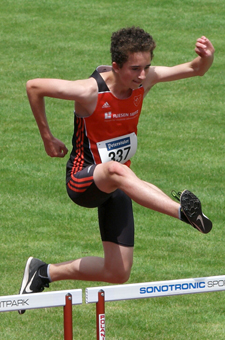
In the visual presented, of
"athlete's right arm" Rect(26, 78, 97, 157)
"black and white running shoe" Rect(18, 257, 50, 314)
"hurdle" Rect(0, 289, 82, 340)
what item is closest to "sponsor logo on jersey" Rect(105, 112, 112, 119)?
"athlete's right arm" Rect(26, 78, 97, 157)

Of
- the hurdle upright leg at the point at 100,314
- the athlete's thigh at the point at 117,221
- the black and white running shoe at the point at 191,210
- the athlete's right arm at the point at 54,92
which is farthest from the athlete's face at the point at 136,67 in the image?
the hurdle upright leg at the point at 100,314

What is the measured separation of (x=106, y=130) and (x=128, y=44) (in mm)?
713

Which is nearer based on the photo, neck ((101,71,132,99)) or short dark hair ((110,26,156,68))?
short dark hair ((110,26,156,68))

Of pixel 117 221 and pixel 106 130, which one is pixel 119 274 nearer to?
pixel 117 221

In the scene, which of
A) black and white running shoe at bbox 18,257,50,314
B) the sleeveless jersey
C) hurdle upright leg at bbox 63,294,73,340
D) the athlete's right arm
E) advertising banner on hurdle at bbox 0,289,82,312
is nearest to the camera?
advertising banner on hurdle at bbox 0,289,82,312

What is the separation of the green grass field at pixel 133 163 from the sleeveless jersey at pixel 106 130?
1.46 m

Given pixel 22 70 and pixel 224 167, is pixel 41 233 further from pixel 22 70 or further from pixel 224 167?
pixel 22 70

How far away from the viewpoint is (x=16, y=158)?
10.8 metres

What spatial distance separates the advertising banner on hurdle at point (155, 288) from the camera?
14.7 ft

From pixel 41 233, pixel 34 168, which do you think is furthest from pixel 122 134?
pixel 34 168

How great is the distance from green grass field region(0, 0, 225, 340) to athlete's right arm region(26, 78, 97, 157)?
1749mm

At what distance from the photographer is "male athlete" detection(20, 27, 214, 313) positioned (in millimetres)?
5562

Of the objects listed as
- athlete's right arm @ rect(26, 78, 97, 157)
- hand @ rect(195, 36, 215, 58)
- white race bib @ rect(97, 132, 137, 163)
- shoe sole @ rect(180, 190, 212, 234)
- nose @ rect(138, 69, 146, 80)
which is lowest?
shoe sole @ rect(180, 190, 212, 234)

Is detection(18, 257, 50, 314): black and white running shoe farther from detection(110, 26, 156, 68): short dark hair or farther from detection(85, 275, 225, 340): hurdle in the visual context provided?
detection(110, 26, 156, 68): short dark hair
